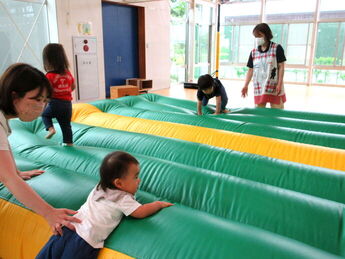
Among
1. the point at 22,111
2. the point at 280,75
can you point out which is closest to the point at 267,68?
the point at 280,75

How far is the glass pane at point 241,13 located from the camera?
1093cm

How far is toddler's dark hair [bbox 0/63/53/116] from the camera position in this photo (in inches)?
45.8

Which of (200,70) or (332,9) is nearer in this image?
(332,9)

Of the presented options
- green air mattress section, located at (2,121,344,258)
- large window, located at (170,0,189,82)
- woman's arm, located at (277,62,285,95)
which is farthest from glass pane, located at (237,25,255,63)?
green air mattress section, located at (2,121,344,258)

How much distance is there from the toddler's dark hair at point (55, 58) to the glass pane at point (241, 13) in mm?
10237

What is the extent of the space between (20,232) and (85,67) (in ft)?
17.4

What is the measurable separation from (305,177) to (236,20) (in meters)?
10.8

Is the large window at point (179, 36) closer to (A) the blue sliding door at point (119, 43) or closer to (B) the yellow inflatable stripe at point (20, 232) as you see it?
(A) the blue sliding door at point (119, 43)

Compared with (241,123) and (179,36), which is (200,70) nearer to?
(179,36)

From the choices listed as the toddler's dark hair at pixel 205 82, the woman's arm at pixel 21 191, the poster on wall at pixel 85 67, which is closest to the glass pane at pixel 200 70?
the poster on wall at pixel 85 67

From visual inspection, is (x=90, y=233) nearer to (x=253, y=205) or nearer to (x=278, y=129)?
(x=253, y=205)

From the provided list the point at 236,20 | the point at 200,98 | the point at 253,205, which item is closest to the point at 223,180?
the point at 253,205

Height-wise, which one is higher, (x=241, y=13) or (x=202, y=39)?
(x=241, y=13)

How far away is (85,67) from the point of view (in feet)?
20.6
